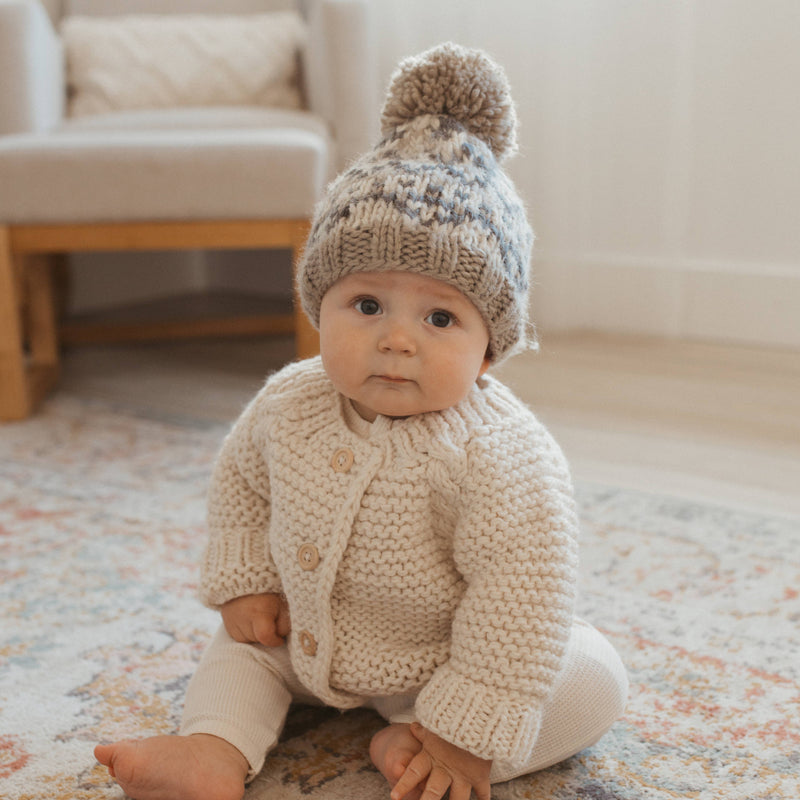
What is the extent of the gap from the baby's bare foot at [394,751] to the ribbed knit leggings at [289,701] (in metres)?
0.02

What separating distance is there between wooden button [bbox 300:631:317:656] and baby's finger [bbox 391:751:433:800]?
10 centimetres

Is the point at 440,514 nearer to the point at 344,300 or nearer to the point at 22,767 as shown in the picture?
the point at 344,300

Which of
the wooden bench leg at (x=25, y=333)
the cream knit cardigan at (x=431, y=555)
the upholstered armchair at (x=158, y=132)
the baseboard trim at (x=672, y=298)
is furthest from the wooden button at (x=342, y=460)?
the baseboard trim at (x=672, y=298)

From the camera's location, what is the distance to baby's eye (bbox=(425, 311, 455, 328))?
2.04ft

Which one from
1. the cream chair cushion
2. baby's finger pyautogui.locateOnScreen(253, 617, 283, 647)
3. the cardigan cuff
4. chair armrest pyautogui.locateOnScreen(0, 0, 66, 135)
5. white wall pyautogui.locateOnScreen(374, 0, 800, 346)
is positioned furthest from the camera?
white wall pyautogui.locateOnScreen(374, 0, 800, 346)

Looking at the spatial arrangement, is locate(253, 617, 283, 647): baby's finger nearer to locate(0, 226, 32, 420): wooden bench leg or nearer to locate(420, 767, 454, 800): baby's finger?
locate(420, 767, 454, 800): baby's finger

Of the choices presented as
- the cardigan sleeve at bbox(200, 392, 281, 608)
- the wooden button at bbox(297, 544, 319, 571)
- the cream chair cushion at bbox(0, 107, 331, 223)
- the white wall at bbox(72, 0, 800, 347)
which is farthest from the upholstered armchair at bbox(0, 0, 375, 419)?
the wooden button at bbox(297, 544, 319, 571)

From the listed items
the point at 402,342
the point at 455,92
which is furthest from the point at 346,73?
the point at 402,342

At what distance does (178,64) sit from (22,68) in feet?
1.27

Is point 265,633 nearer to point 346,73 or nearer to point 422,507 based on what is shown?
point 422,507

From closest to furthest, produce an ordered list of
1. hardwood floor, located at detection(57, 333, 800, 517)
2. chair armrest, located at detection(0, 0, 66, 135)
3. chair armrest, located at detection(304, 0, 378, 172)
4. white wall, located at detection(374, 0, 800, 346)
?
1. hardwood floor, located at detection(57, 333, 800, 517)
2. chair armrest, located at detection(0, 0, 66, 135)
3. chair armrest, located at detection(304, 0, 378, 172)
4. white wall, located at detection(374, 0, 800, 346)

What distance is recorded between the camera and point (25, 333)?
1.80 metres

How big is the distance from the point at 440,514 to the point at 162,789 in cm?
25

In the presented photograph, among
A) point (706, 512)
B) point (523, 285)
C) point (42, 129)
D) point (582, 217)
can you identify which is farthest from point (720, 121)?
point (523, 285)
